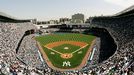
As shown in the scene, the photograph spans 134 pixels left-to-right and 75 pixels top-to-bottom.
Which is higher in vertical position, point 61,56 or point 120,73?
point 120,73

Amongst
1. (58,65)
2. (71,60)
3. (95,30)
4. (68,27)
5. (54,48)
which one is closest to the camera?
(58,65)

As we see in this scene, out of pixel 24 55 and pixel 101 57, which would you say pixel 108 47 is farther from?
pixel 24 55

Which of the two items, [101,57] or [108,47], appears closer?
[101,57]

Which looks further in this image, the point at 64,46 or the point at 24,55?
the point at 64,46

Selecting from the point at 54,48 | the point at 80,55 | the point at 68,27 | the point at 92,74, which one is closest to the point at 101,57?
the point at 80,55

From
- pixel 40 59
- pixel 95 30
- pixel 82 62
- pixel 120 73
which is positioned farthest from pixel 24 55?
pixel 95 30

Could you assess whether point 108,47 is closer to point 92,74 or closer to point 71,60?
point 71,60

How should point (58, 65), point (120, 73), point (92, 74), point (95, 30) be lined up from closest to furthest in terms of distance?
point (120, 73) → point (92, 74) → point (58, 65) → point (95, 30)

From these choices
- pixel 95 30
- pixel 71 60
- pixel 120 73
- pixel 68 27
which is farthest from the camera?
pixel 68 27

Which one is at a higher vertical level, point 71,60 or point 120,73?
point 120,73
